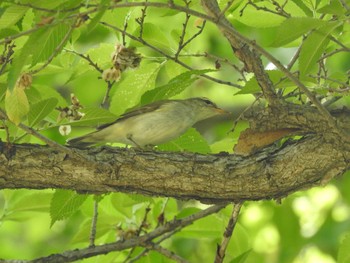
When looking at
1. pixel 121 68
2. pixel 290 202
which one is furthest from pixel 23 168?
pixel 290 202

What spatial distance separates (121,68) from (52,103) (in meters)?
0.68

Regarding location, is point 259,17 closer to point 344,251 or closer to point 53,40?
point 344,251

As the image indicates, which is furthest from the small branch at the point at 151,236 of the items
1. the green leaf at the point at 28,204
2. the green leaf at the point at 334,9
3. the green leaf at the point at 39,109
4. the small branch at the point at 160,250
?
the green leaf at the point at 334,9

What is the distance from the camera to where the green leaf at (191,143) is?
3.95 meters

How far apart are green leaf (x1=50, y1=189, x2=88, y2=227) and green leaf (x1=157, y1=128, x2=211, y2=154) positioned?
1.98 ft

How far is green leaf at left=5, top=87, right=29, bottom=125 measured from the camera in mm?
2969

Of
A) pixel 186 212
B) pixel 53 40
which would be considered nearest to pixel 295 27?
pixel 53 40

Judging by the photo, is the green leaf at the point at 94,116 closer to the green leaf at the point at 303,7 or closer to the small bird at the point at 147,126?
the green leaf at the point at 303,7

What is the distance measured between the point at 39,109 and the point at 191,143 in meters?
1.05

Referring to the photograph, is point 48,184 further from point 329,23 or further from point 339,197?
point 339,197

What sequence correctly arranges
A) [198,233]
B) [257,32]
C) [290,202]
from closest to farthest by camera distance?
[198,233]
[290,202]
[257,32]

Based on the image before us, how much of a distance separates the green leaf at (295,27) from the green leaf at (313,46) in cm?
6

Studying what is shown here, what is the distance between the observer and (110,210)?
14.3ft

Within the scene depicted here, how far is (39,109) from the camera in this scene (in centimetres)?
322
